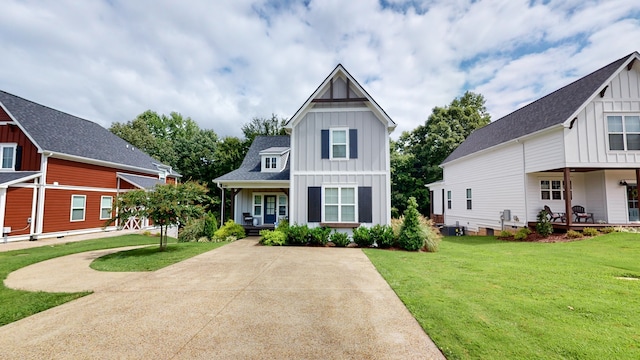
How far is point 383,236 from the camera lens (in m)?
11.1

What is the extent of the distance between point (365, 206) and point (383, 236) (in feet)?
5.40

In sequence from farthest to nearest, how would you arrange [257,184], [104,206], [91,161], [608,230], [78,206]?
[104,206] < [91,161] < [78,206] < [257,184] < [608,230]

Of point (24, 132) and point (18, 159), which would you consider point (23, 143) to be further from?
point (18, 159)

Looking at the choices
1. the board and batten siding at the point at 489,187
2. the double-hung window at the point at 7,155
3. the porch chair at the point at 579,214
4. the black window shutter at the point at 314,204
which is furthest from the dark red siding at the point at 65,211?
the porch chair at the point at 579,214

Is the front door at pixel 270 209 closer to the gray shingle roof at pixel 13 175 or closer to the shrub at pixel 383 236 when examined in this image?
the shrub at pixel 383 236

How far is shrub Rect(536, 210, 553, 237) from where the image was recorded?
12.9 metres

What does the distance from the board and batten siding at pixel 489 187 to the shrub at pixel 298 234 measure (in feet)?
39.8

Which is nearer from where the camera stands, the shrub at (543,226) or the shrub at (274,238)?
the shrub at (274,238)

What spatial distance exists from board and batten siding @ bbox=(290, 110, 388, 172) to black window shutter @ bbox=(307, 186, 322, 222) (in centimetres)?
97

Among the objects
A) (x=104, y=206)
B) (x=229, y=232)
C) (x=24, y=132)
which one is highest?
(x=24, y=132)

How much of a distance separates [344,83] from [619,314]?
459 inches

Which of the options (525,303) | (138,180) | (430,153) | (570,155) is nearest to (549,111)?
(570,155)

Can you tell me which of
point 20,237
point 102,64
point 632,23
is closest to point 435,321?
point 632,23

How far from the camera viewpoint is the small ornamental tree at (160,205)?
9.08m
